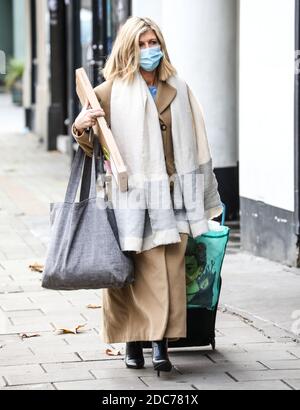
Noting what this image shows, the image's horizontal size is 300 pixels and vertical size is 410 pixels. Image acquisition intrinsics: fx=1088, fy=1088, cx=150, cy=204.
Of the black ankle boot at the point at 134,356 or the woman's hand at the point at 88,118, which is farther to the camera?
the black ankle boot at the point at 134,356

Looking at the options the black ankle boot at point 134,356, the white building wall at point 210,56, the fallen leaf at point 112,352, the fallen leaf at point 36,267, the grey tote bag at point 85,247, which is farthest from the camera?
the white building wall at point 210,56

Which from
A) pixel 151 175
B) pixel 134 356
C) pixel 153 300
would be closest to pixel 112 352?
pixel 134 356

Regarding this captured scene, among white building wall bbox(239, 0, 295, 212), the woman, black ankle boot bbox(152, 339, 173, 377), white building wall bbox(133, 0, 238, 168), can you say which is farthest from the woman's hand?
white building wall bbox(133, 0, 238, 168)

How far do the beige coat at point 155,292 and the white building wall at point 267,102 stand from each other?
308cm

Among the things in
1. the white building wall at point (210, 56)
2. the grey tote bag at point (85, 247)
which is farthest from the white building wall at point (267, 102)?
the grey tote bag at point (85, 247)

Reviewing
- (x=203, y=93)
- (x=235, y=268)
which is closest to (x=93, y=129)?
(x=235, y=268)

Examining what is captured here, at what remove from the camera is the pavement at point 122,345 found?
18.5ft

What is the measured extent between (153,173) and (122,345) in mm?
1283

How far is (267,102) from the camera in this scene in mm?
8992

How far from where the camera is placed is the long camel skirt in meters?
5.61

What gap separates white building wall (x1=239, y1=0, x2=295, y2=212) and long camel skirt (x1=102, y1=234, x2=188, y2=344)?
3.16 m

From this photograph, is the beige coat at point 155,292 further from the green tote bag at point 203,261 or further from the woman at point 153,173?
the green tote bag at point 203,261

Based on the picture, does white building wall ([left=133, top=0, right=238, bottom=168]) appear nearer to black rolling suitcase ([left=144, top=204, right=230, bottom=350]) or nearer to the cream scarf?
black rolling suitcase ([left=144, top=204, right=230, bottom=350])

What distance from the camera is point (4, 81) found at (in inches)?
1444
